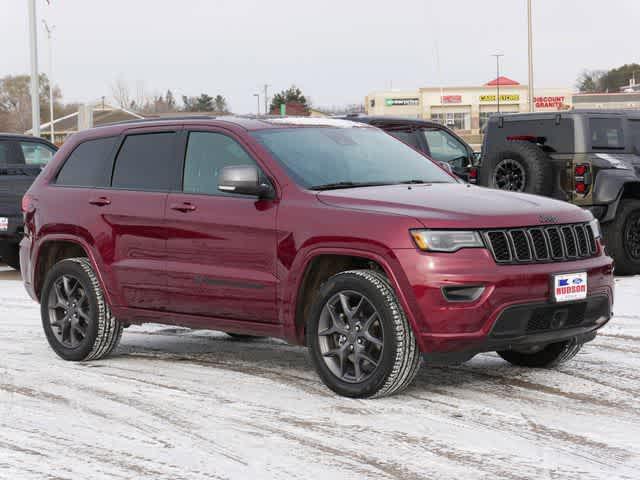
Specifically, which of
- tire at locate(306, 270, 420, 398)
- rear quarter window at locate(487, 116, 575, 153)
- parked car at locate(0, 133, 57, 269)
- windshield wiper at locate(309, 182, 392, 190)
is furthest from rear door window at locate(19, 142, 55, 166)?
tire at locate(306, 270, 420, 398)

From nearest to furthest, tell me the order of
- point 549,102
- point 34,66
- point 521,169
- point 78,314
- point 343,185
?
1. point 343,185
2. point 78,314
3. point 521,169
4. point 34,66
5. point 549,102

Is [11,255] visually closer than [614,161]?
No

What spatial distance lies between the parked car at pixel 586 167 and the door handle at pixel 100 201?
21.5ft

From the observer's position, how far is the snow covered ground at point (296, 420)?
213 inches

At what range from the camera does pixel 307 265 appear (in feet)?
23.1

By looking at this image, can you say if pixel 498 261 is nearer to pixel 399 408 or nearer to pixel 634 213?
pixel 399 408

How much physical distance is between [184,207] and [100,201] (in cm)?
95

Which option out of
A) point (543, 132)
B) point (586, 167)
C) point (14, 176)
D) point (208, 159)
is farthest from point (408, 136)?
point (208, 159)

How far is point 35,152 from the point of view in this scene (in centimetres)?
1636

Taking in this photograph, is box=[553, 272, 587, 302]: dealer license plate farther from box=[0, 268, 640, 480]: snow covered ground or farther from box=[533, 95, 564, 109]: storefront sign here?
box=[533, 95, 564, 109]: storefront sign

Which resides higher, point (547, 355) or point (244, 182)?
point (244, 182)

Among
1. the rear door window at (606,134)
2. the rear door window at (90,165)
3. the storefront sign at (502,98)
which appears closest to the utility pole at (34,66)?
the rear door window at (606,134)

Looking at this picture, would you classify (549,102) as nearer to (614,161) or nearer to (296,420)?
(614,161)

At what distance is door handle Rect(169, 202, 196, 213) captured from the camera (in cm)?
771
